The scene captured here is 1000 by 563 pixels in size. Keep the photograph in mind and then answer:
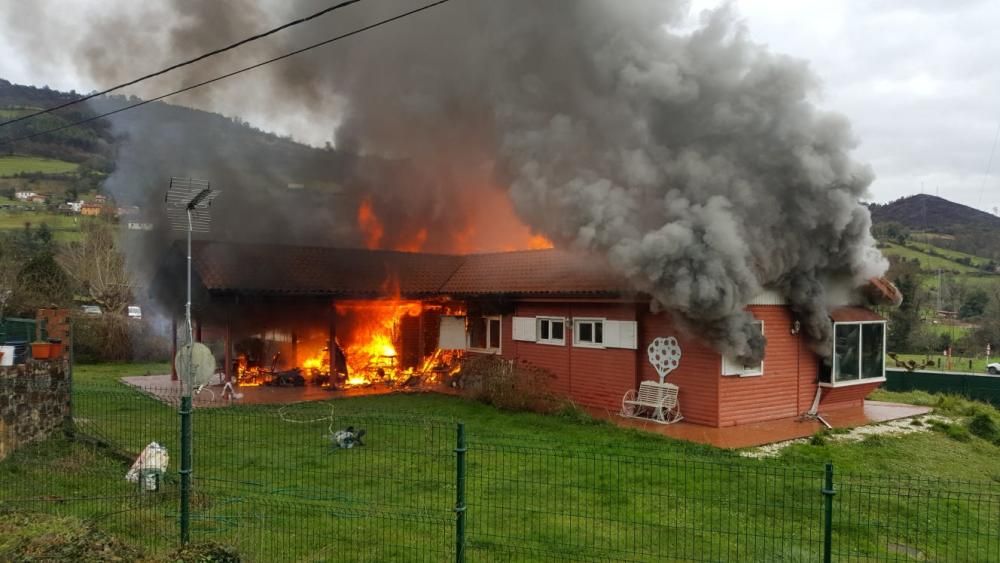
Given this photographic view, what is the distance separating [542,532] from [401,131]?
61.2ft

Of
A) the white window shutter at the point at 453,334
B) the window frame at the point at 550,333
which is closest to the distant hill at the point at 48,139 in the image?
the white window shutter at the point at 453,334

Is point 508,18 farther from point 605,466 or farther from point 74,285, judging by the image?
point 74,285

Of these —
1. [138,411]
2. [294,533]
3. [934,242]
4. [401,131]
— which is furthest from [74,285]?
[934,242]

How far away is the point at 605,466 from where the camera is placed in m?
9.36

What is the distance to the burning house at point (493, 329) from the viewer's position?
1352cm

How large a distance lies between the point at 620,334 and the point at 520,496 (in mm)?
6909

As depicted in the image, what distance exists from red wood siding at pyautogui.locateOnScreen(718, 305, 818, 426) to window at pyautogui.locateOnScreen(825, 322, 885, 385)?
Answer: 1.64 feet

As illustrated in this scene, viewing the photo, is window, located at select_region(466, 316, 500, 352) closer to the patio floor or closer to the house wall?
the house wall

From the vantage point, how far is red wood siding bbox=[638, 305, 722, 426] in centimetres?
1264

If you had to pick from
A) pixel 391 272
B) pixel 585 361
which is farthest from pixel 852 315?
pixel 391 272

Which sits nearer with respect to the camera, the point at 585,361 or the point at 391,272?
the point at 585,361

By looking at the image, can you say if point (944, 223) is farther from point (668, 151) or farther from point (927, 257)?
point (668, 151)

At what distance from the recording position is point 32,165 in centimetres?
5634

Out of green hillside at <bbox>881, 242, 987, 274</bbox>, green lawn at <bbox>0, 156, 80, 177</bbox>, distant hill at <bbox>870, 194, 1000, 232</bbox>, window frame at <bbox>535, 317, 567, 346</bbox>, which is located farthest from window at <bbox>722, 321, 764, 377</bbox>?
distant hill at <bbox>870, 194, 1000, 232</bbox>
